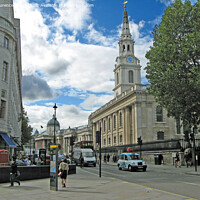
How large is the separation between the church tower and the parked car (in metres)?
43.0

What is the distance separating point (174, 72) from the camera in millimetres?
22750

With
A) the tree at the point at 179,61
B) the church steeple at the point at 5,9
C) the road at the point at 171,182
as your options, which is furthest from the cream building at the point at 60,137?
the road at the point at 171,182

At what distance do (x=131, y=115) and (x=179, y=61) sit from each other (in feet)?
120

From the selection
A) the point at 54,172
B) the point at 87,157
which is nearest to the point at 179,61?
the point at 54,172

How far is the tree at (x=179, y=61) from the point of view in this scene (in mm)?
22281

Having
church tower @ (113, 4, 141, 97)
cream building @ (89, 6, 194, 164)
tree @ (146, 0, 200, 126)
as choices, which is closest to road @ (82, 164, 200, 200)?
tree @ (146, 0, 200, 126)

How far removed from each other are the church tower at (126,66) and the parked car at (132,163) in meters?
43.0

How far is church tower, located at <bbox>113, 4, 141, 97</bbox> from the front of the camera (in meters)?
71.4

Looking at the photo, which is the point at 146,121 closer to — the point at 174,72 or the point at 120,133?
the point at 120,133

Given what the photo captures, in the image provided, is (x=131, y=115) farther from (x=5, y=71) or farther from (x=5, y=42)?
(x=5, y=42)

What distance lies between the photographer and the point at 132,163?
26297 millimetres

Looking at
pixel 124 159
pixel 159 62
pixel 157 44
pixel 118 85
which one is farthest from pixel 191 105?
pixel 118 85

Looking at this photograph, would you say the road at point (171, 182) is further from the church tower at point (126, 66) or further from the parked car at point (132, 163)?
the church tower at point (126, 66)

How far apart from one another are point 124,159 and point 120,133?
34923 millimetres
